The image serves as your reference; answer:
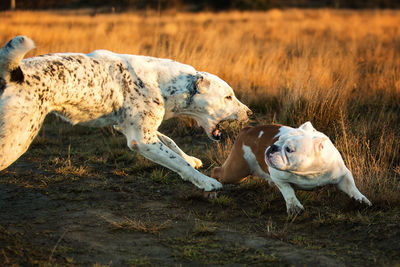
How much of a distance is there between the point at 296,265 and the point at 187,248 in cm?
91

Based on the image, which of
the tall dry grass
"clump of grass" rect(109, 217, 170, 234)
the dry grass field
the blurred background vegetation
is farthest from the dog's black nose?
the blurred background vegetation

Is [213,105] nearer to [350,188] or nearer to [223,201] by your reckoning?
[223,201]

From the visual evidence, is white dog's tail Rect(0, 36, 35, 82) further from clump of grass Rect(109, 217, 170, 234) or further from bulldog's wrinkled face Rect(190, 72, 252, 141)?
bulldog's wrinkled face Rect(190, 72, 252, 141)

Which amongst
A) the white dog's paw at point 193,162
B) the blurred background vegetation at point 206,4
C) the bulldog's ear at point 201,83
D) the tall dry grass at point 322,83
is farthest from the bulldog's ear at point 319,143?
the blurred background vegetation at point 206,4

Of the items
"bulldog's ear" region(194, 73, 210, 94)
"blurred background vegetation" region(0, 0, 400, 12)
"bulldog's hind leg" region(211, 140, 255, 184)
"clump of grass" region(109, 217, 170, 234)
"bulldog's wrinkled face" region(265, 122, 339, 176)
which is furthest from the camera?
"blurred background vegetation" region(0, 0, 400, 12)

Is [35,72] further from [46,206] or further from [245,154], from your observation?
[245,154]

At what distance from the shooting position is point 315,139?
14.4 ft

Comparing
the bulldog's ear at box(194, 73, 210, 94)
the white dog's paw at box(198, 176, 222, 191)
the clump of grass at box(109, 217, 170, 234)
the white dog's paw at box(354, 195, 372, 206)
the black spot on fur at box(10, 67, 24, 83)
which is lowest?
the clump of grass at box(109, 217, 170, 234)

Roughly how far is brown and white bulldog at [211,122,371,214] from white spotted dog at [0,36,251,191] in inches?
15.4

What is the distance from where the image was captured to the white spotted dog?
171 inches

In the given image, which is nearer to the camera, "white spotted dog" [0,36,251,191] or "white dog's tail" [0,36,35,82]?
"white dog's tail" [0,36,35,82]

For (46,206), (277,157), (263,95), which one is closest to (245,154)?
(277,157)

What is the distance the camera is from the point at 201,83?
555cm

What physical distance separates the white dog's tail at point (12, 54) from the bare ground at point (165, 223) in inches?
52.9
